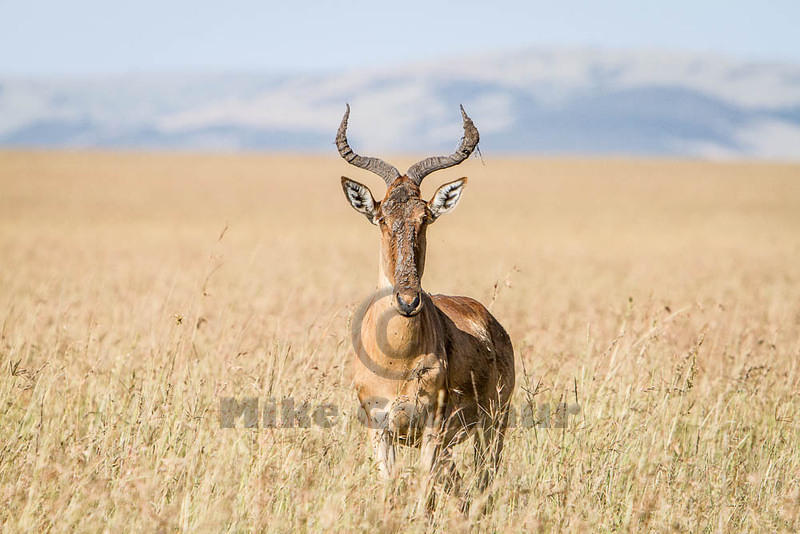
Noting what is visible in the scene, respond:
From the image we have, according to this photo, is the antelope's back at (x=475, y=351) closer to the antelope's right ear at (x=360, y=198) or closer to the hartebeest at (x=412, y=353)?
the hartebeest at (x=412, y=353)

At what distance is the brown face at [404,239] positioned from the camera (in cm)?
638

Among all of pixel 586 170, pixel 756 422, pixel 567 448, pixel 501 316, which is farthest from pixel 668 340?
pixel 586 170

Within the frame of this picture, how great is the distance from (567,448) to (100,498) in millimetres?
3447

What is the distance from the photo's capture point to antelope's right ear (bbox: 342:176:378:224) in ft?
22.4

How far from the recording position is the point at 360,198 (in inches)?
272

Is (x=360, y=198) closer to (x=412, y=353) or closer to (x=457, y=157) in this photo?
(x=457, y=157)

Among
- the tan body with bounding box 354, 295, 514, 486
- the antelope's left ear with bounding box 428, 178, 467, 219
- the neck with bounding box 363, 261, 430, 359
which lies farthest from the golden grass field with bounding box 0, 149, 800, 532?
the antelope's left ear with bounding box 428, 178, 467, 219

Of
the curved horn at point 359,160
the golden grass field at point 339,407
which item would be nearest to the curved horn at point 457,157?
the curved horn at point 359,160

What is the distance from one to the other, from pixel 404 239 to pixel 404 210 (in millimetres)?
271

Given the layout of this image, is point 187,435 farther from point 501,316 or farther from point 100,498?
point 501,316

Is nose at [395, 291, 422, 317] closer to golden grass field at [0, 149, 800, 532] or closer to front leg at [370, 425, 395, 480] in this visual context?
front leg at [370, 425, 395, 480]

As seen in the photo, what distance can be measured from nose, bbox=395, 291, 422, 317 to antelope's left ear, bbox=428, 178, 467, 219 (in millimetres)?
878

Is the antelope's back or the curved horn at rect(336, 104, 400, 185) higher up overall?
the curved horn at rect(336, 104, 400, 185)

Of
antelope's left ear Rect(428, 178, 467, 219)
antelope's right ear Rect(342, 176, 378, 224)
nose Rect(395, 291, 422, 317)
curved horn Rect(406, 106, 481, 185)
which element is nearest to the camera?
nose Rect(395, 291, 422, 317)
